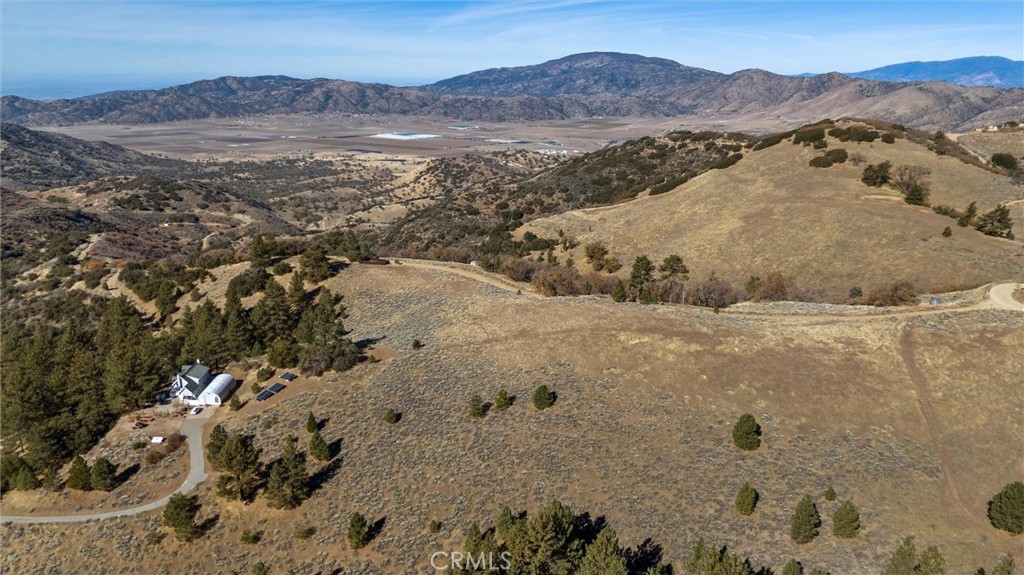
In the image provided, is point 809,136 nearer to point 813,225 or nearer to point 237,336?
point 813,225

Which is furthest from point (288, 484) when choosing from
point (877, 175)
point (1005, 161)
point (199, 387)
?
point (1005, 161)

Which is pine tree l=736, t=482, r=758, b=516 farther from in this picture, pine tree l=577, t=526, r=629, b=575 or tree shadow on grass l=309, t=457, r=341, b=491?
tree shadow on grass l=309, t=457, r=341, b=491

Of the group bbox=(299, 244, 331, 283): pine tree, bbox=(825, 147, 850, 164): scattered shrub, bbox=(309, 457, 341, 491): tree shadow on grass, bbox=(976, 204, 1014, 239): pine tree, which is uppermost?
bbox=(825, 147, 850, 164): scattered shrub

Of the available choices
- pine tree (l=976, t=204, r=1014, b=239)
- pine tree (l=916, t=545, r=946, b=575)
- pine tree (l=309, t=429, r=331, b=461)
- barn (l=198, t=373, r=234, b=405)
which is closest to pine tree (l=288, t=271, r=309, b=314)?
barn (l=198, t=373, r=234, b=405)

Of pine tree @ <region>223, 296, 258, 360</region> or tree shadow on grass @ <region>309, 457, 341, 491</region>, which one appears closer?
tree shadow on grass @ <region>309, 457, 341, 491</region>

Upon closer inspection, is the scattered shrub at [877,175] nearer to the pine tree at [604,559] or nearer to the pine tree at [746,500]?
Answer: the pine tree at [746,500]

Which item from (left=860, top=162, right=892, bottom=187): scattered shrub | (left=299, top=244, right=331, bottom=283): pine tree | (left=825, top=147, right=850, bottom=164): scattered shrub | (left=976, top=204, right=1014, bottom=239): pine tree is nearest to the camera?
(left=976, top=204, right=1014, bottom=239): pine tree
